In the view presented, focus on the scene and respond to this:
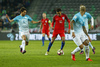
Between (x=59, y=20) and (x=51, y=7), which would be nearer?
(x=59, y=20)

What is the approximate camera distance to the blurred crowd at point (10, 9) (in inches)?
1264

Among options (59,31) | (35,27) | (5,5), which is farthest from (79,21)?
(5,5)

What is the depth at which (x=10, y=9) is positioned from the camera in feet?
116

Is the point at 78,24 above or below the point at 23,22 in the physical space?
above

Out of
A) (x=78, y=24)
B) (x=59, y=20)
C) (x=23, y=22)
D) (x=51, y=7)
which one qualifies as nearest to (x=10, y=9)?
(x=51, y=7)

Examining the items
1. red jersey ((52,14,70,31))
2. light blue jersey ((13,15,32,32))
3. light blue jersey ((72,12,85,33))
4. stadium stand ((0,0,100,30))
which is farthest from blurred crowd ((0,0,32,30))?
light blue jersey ((72,12,85,33))

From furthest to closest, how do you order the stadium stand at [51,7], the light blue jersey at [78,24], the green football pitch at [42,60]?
the stadium stand at [51,7], the light blue jersey at [78,24], the green football pitch at [42,60]

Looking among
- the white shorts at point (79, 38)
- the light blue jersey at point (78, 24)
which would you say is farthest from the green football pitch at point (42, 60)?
the light blue jersey at point (78, 24)

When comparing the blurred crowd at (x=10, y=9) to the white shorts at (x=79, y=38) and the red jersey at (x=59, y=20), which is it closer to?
the red jersey at (x=59, y=20)

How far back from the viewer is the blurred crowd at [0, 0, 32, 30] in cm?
3209

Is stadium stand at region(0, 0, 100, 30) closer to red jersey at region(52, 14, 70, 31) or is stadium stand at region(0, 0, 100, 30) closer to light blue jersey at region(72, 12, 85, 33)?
red jersey at region(52, 14, 70, 31)

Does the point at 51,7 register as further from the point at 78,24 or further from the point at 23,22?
the point at 78,24

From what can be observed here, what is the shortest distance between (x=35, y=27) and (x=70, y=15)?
181 inches

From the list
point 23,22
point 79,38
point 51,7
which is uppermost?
point 23,22
